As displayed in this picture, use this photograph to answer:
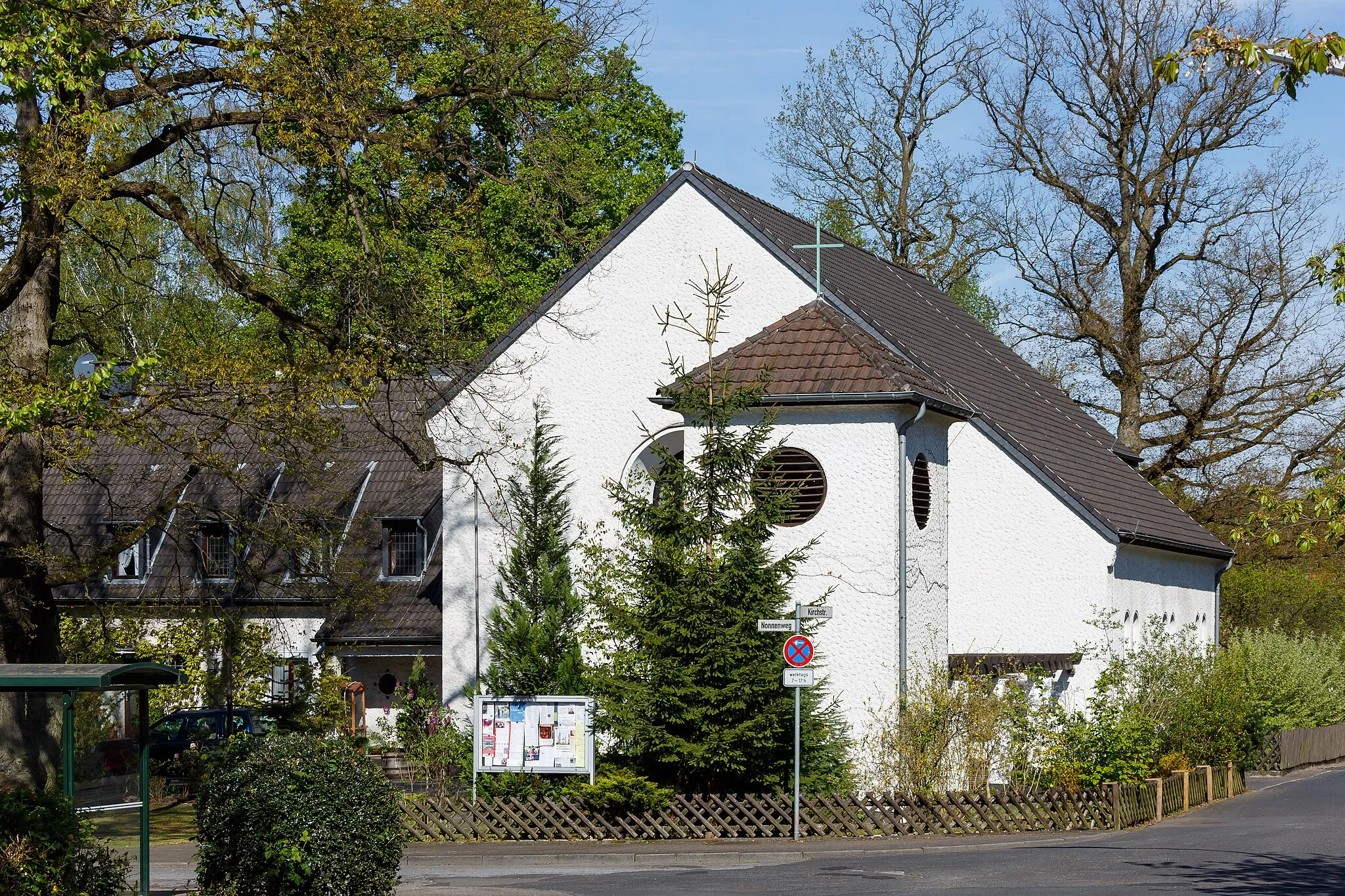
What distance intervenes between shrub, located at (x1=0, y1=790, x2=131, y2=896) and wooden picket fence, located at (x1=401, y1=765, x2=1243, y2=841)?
8027 millimetres

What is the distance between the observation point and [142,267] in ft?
88.8

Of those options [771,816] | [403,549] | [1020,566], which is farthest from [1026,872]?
[403,549]

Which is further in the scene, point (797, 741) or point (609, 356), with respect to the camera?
point (609, 356)

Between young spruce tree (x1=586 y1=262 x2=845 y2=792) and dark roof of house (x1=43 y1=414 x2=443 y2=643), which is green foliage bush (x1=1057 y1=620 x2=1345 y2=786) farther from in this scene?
dark roof of house (x1=43 y1=414 x2=443 y2=643)

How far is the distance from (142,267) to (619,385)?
30.1ft

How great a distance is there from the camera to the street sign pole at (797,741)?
17938 millimetres

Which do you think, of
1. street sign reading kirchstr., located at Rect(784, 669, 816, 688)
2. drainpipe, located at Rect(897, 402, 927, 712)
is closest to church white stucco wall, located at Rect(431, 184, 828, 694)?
drainpipe, located at Rect(897, 402, 927, 712)

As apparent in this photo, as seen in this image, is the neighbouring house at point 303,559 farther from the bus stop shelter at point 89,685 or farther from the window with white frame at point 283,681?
the bus stop shelter at point 89,685

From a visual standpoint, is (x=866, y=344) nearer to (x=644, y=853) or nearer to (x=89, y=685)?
(x=644, y=853)

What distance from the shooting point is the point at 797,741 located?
18125 mm

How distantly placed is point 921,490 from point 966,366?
679 cm

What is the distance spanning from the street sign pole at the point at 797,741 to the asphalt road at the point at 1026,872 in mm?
1135

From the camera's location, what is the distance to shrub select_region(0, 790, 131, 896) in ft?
34.3

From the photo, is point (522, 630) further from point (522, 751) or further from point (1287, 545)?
point (1287, 545)
